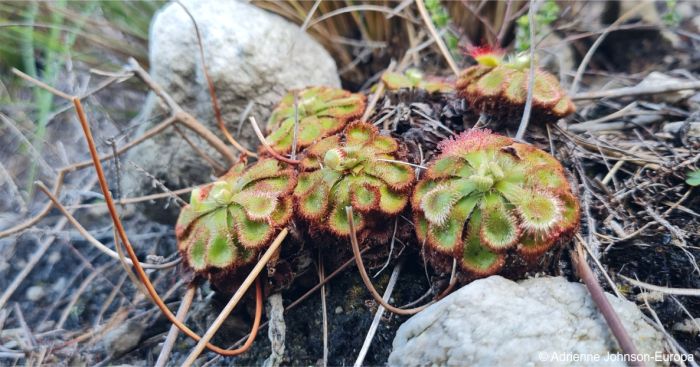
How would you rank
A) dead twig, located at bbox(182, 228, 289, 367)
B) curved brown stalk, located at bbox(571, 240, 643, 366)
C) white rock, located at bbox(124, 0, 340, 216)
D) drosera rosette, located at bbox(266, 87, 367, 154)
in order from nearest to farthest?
curved brown stalk, located at bbox(571, 240, 643, 366) → dead twig, located at bbox(182, 228, 289, 367) → drosera rosette, located at bbox(266, 87, 367, 154) → white rock, located at bbox(124, 0, 340, 216)

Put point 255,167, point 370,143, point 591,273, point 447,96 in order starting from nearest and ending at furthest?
point 591,273 < point 370,143 < point 255,167 < point 447,96

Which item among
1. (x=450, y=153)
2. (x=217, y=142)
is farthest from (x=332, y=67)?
(x=450, y=153)

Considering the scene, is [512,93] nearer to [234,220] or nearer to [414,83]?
[414,83]

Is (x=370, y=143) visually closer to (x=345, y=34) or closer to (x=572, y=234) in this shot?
(x=572, y=234)

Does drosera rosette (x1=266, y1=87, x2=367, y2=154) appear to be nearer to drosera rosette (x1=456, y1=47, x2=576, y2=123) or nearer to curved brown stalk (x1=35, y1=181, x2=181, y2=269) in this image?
drosera rosette (x1=456, y1=47, x2=576, y2=123)

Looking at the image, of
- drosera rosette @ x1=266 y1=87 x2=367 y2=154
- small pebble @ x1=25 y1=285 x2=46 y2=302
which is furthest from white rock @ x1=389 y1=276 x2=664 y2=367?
small pebble @ x1=25 y1=285 x2=46 y2=302

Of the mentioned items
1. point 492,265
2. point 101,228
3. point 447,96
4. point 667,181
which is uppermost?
point 447,96

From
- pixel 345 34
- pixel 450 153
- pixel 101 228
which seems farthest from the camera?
pixel 345 34

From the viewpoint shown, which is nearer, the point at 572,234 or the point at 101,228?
the point at 572,234
